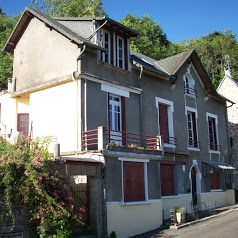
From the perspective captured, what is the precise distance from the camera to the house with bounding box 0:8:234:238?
12.9 m

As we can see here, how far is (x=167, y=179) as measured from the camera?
57.4ft

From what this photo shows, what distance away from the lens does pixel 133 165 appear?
46.7 feet

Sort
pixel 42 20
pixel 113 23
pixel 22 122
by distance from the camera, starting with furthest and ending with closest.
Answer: pixel 22 122 → pixel 42 20 → pixel 113 23

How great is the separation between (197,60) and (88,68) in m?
9.31

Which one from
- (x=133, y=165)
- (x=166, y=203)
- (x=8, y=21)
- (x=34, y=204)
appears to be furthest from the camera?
(x=8, y=21)

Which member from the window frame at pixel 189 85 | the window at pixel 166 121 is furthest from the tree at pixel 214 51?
the window at pixel 166 121

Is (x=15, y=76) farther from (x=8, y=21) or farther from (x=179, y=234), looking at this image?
(x=8, y=21)

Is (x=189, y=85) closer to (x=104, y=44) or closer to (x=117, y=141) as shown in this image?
(x=104, y=44)

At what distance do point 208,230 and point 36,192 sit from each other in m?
7.01

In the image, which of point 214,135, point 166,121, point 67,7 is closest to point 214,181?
point 214,135

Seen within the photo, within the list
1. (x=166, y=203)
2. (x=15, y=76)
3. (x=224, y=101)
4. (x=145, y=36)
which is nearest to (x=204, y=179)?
(x=166, y=203)

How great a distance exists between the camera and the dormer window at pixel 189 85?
20.8 metres

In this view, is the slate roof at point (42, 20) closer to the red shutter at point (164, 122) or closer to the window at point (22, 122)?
the window at point (22, 122)

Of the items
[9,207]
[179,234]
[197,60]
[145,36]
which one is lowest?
[179,234]
